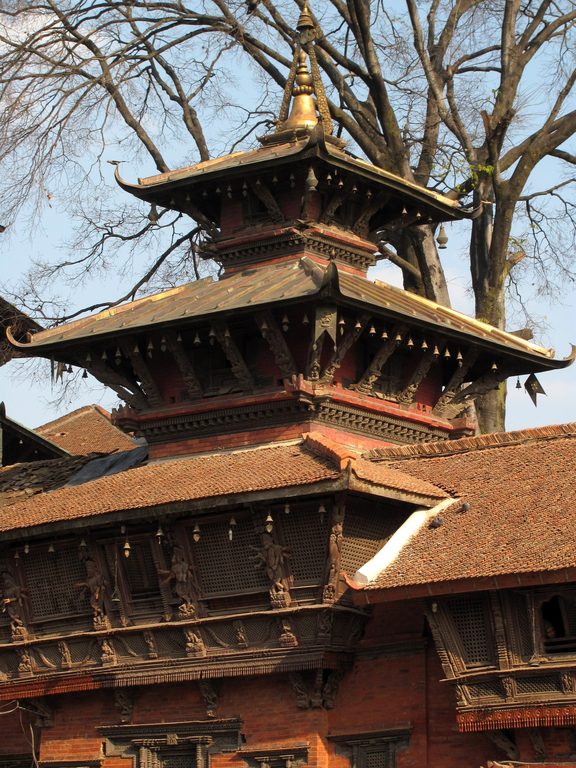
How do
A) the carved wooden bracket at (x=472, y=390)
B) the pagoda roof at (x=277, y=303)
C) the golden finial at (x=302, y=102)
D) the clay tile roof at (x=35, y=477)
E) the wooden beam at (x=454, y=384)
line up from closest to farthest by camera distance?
the pagoda roof at (x=277, y=303), the wooden beam at (x=454, y=384), the carved wooden bracket at (x=472, y=390), the clay tile roof at (x=35, y=477), the golden finial at (x=302, y=102)

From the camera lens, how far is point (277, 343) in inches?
787

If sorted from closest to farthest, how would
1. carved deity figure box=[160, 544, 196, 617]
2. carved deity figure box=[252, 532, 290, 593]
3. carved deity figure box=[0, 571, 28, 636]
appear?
carved deity figure box=[252, 532, 290, 593], carved deity figure box=[160, 544, 196, 617], carved deity figure box=[0, 571, 28, 636]

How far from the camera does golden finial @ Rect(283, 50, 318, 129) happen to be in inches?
903

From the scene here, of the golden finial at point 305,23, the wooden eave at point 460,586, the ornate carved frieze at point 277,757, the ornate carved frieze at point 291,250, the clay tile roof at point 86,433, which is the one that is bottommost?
the ornate carved frieze at point 277,757

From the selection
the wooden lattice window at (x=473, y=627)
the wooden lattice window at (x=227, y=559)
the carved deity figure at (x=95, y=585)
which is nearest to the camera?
the wooden lattice window at (x=473, y=627)

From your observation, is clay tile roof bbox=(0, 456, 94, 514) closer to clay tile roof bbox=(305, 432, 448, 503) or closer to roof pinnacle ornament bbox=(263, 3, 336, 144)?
clay tile roof bbox=(305, 432, 448, 503)

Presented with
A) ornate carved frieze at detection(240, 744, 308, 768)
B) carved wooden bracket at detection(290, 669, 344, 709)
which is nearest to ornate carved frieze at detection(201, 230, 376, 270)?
carved wooden bracket at detection(290, 669, 344, 709)

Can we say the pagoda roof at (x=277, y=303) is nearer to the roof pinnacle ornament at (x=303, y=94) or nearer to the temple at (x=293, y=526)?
the temple at (x=293, y=526)

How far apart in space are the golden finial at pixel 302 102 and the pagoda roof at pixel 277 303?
2259 mm

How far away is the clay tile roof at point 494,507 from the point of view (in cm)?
1656

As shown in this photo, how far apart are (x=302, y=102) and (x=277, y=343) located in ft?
15.1

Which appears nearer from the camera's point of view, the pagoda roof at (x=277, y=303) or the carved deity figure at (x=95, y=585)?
the pagoda roof at (x=277, y=303)

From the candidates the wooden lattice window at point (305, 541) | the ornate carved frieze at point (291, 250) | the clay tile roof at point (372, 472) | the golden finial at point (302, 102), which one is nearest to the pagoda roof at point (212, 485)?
the clay tile roof at point (372, 472)

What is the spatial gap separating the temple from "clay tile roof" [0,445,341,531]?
52 mm
